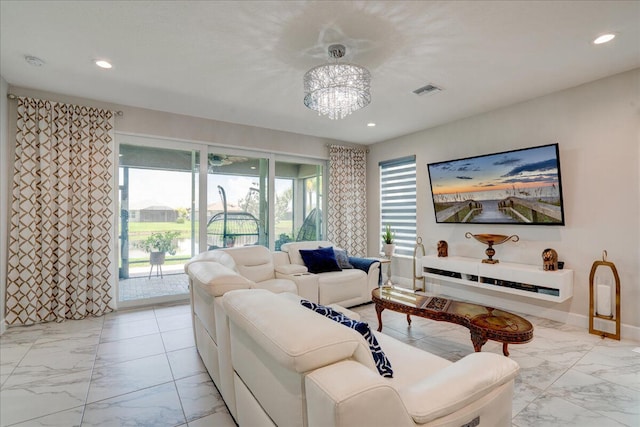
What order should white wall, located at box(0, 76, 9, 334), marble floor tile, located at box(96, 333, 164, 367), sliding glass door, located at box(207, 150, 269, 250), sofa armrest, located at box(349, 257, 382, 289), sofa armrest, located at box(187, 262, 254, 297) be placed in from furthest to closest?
sliding glass door, located at box(207, 150, 269, 250), sofa armrest, located at box(349, 257, 382, 289), white wall, located at box(0, 76, 9, 334), marble floor tile, located at box(96, 333, 164, 367), sofa armrest, located at box(187, 262, 254, 297)

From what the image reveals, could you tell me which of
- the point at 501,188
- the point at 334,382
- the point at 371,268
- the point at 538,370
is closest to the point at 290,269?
the point at 371,268

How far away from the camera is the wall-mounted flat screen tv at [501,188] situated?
→ 3.50 metres

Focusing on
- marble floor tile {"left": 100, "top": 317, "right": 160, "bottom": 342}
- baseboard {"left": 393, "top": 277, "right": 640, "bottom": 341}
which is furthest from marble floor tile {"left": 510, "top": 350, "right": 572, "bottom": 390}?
marble floor tile {"left": 100, "top": 317, "right": 160, "bottom": 342}

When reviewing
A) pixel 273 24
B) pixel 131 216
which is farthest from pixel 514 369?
pixel 131 216

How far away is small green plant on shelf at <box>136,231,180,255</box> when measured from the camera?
14.0 ft

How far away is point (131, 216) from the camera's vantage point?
4.17 m

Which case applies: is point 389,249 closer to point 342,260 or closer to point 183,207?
point 342,260

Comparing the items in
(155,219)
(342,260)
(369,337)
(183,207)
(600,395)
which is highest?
(183,207)

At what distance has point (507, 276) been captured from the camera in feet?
11.9

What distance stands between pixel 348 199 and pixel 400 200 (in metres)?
0.96

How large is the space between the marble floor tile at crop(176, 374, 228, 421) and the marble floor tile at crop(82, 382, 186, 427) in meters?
0.04

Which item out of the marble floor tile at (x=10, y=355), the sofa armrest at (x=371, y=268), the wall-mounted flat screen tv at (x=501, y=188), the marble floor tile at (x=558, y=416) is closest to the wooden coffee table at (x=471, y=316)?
the marble floor tile at (x=558, y=416)

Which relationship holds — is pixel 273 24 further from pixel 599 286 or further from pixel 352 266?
pixel 599 286

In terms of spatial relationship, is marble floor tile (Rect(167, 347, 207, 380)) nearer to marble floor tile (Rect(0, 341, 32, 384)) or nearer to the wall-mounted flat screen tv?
marble floor tile (Rect(0, 341, 32, 384))
